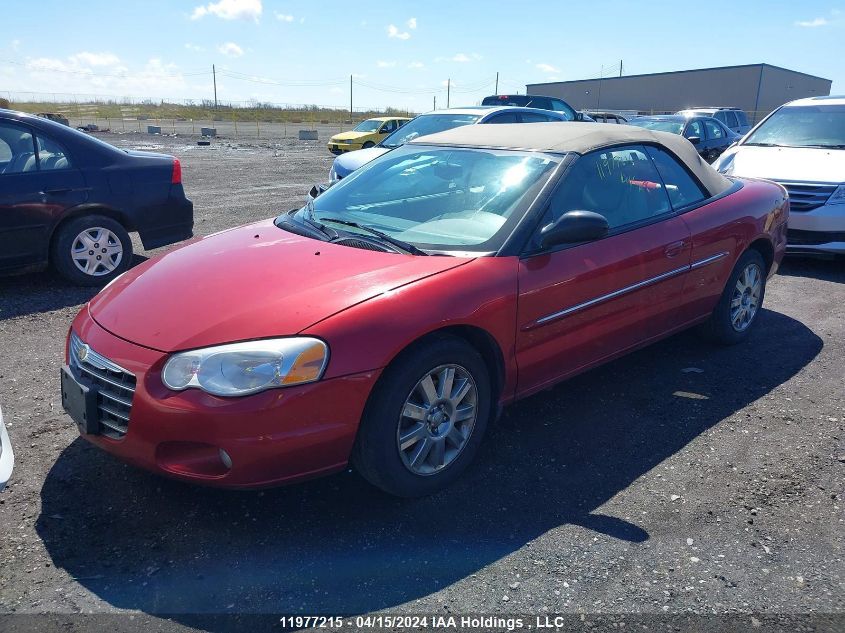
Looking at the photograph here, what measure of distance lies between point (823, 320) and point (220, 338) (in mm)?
5167

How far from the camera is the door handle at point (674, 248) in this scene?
165 inches

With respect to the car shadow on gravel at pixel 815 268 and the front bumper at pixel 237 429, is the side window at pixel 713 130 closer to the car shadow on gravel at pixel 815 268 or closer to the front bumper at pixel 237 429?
the car shadow on gravel at pixel 815 268

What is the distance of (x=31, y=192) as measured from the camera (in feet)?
20.0

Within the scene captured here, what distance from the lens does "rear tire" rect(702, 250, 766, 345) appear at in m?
4.92

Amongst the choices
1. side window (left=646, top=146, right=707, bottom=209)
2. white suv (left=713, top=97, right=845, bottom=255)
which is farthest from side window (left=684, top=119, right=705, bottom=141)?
side window (left=646, top=146, right=707, bottom=209)

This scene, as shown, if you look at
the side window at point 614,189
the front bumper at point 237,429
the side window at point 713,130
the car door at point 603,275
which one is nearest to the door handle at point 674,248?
the car door at point 603,275

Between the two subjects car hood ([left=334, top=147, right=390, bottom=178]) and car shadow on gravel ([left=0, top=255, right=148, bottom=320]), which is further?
car hood ([left=334, top=147, right=390, bottom=178])

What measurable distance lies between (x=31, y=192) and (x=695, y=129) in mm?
13608

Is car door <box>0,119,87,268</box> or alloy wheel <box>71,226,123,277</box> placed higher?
car door <box>0,119,87,268</box>

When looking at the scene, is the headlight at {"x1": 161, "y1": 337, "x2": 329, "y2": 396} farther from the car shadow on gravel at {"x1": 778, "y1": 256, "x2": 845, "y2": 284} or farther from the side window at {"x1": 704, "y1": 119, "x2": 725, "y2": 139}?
the side window at {"x1": 704, "y1": 119, "x2": 725, "y2": 139}

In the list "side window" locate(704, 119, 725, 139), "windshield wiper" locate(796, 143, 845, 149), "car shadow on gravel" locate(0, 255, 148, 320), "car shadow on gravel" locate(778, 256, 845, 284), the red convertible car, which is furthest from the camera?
"side window" locate(704, 119, 725, 139)

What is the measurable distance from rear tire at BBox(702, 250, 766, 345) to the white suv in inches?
94.5

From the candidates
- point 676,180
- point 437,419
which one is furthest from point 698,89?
point 437,419

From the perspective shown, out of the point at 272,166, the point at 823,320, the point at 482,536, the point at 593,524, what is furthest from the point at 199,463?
the point at 272,166
